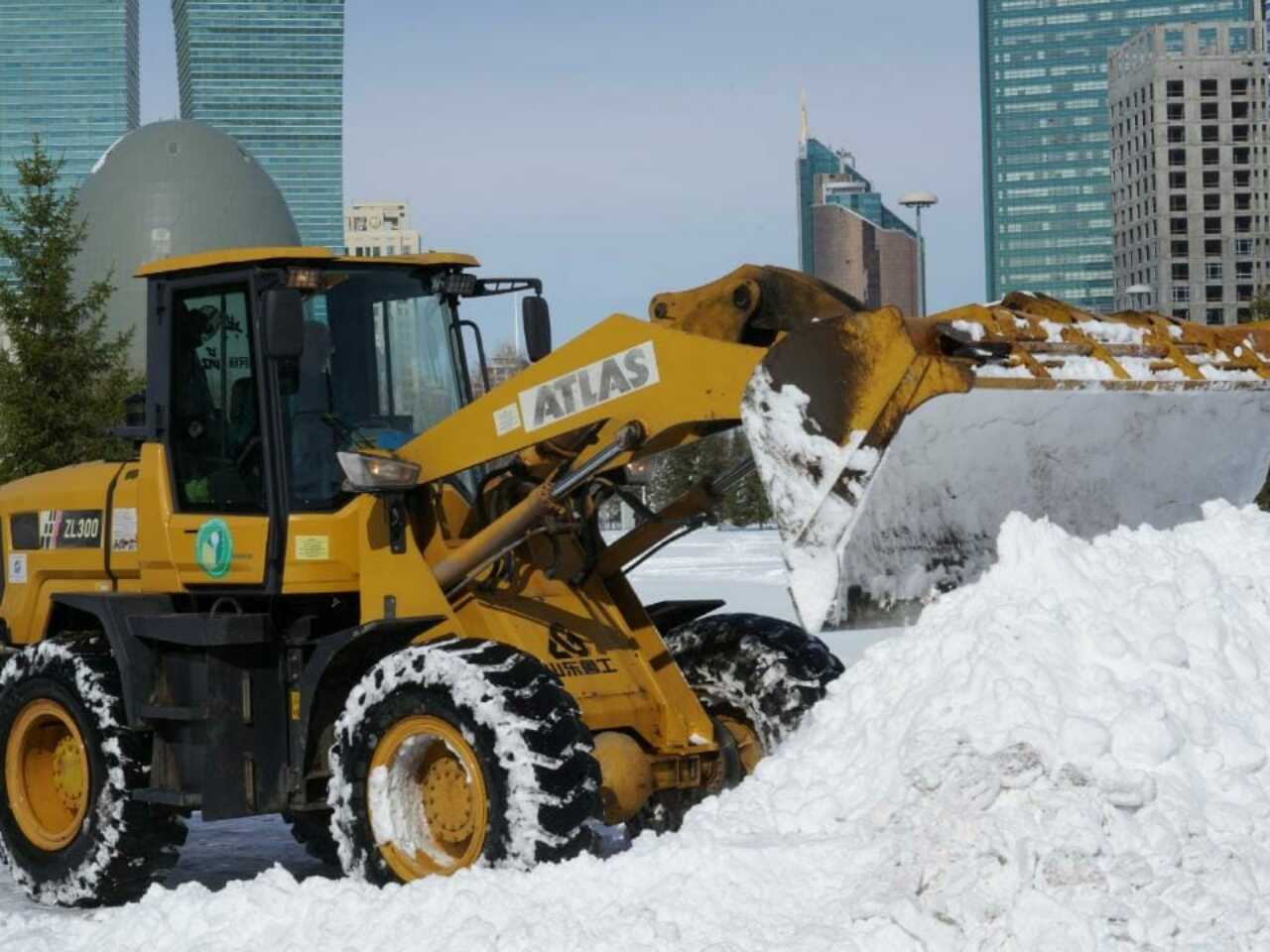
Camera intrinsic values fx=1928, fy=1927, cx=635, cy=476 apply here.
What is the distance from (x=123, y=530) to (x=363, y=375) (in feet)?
5.15

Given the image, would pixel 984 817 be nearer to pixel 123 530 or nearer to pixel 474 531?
pixel 474 531

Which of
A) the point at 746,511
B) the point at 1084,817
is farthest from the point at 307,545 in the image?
the point at 746,511

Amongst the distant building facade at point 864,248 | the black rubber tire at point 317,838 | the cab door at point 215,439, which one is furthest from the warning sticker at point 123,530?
the distant building facade at point 864,248

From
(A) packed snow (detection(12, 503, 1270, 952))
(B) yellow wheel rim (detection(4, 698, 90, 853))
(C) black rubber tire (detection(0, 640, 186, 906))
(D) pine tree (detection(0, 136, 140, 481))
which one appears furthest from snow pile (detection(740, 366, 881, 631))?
(D) pine tree (detection(0, 136, 140, 481))

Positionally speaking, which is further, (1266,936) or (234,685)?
(234,685)

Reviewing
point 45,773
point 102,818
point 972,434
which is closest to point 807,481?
point 972,434

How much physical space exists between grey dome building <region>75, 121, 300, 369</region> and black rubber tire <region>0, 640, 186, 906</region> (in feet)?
227

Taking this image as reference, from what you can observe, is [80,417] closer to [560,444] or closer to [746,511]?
[560,444]

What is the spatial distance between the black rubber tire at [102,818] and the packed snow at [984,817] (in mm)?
1183

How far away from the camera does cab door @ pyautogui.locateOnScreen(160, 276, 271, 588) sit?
27.9 feet

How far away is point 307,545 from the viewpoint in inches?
327

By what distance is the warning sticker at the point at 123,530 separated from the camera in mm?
9219

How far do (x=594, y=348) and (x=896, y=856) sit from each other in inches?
95.8

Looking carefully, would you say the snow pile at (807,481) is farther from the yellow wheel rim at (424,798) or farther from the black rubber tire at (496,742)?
the yellow wheel rim at (424,798)
